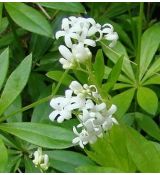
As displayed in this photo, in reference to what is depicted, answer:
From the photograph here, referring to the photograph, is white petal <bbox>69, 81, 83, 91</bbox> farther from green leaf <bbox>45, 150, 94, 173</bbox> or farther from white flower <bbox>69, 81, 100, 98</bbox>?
green leaf <bbox>45, 150, 94, 173</bbox>

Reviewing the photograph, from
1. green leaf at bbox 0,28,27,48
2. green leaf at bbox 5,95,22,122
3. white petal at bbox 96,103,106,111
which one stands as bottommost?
green leaf at bbox 5,95,22,122

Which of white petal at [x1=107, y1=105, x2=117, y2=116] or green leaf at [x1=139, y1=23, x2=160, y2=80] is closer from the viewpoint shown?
white petal at [x1=107, y1=105, x2=117, y2=116]

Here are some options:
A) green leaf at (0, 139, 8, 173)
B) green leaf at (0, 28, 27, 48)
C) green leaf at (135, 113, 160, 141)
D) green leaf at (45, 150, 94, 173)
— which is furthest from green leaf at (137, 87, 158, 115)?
green leaf at (0, 28, 27, 48)

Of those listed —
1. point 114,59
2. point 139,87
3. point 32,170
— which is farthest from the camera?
point 114,59

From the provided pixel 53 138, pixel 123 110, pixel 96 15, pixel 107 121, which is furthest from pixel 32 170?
pixel 96 15

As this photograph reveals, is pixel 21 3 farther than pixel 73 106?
Yes

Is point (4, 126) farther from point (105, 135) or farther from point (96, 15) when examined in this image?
point (96, 15)

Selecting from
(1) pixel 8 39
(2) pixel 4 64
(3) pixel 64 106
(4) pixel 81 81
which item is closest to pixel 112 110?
(3) pixel 64 106
